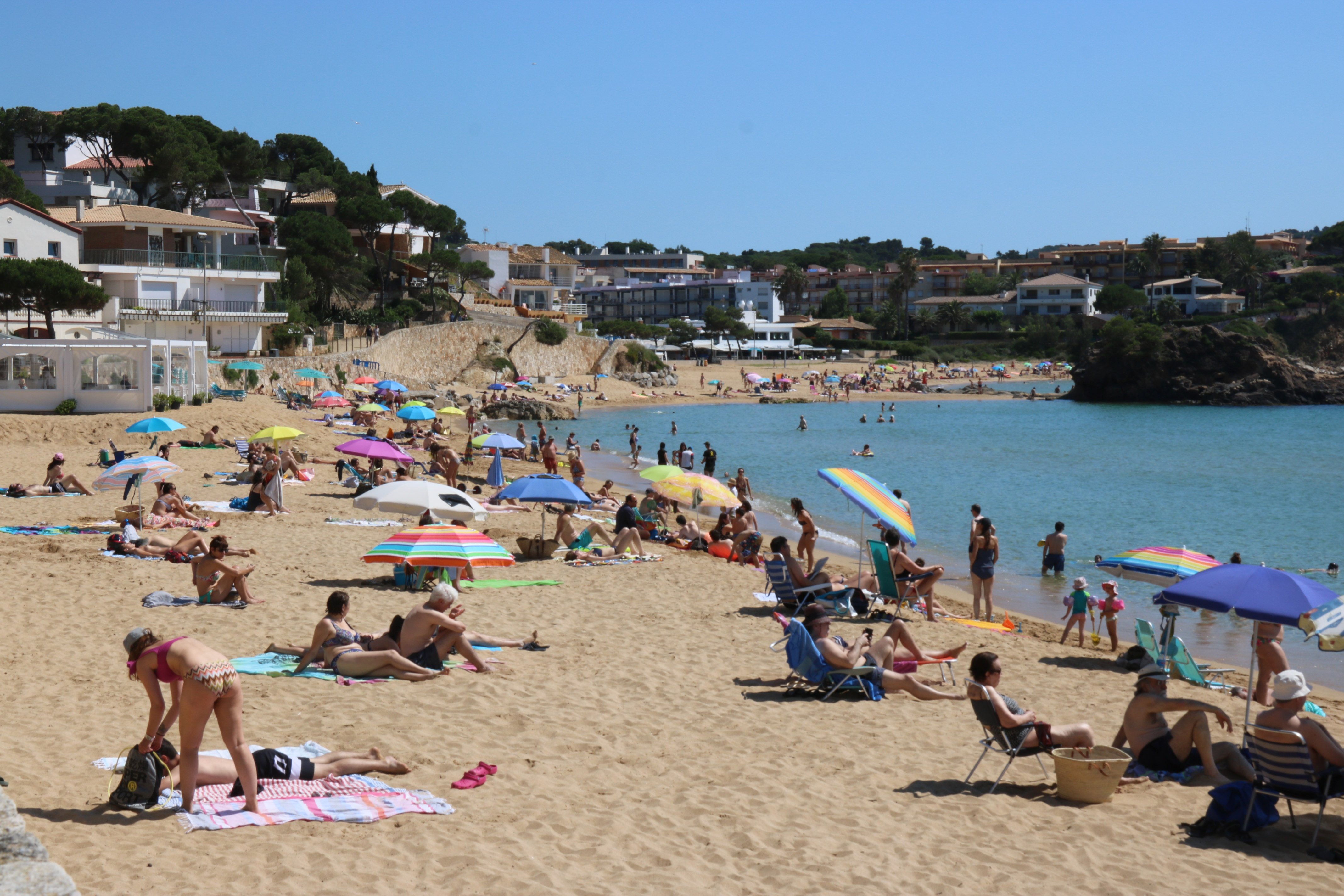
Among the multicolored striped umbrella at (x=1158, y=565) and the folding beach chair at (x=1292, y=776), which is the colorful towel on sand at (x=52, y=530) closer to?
the multicolored striped umbrella at (x=1158, y=565)

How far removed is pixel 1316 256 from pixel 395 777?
5780 inches

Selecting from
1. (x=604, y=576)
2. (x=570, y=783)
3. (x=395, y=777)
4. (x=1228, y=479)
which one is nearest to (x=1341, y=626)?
(x=570, y=783)

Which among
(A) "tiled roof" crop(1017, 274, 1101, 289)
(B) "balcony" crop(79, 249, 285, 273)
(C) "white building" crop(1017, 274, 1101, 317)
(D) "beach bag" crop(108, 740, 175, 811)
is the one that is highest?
(A) "tiled roof" crop(1017, 274, 1101, 289)

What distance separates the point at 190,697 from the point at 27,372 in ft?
86.6

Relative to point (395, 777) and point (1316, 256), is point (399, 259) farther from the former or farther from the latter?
point (1316, 256)

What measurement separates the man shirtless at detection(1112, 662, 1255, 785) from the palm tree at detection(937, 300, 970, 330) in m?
104

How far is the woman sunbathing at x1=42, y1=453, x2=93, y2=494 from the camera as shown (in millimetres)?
17359

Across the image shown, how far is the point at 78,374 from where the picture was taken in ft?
89.8

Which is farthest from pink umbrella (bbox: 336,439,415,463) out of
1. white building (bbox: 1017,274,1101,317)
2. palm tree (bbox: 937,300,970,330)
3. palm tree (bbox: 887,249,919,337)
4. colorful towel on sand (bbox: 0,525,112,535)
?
white building (bbox: 1017,274,1101,317)

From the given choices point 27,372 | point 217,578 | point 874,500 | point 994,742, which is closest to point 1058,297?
point 27,372

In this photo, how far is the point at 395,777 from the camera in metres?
6.09

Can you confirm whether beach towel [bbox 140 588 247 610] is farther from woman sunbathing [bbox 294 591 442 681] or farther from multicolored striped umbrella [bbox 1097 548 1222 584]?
multicolored striped umbrella [bbox 1097 548 1222 584]

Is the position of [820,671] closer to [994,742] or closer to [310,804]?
[994,742]

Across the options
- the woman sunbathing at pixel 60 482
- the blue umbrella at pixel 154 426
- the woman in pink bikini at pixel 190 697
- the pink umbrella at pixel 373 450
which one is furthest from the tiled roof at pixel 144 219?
the woman in pink bikini at pixel 190 697
